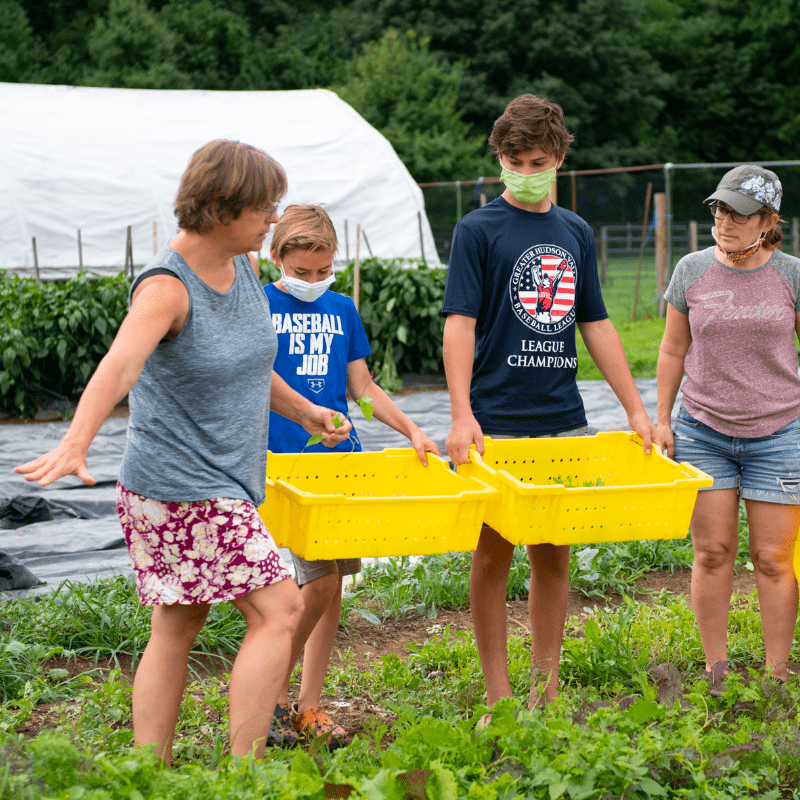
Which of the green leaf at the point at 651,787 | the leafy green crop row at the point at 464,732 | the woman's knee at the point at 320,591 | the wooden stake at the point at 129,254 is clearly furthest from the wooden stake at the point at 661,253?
the green leaf at the point at 651,787

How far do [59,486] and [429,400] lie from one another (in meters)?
3.66

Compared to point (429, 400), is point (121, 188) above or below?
above

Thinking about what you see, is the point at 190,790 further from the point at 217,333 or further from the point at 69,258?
the point at 69,258

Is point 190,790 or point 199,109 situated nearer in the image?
point 190,790

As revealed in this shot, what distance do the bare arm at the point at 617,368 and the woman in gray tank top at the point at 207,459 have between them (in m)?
1.11

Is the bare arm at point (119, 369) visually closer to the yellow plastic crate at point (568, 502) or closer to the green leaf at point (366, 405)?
the green leaf at point (366, 405)

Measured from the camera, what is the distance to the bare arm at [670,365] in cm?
313

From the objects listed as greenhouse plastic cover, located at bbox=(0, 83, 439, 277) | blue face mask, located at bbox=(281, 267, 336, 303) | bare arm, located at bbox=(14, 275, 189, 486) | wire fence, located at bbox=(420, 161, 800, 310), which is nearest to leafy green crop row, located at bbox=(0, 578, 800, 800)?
bare arm, located at bbox=(14, 275, 189, 486)

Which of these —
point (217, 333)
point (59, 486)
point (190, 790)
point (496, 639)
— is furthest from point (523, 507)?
point (59, 486)

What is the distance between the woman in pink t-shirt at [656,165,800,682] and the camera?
2965 millimetres

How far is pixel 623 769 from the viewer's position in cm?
216

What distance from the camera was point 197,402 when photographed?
2178mm

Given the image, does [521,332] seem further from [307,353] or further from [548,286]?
[307,353]

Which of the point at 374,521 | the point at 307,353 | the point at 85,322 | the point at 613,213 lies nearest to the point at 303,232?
the point at 307,353
